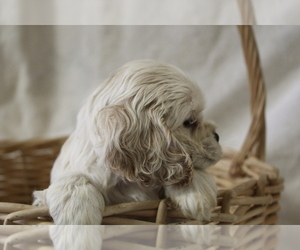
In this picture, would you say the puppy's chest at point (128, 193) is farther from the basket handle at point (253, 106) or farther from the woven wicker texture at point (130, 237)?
the basket handle at point (253, 106)

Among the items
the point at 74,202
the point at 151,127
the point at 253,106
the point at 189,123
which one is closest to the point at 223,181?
the point at 253,106

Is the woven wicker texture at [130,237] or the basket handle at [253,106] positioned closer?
the woven wicker texture at [130,237]

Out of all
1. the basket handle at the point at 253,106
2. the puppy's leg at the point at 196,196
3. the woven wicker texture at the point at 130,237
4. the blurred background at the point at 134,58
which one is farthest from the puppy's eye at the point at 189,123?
the blurred background at the point at 134,58

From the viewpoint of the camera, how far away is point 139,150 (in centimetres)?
103

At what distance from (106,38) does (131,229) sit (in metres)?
1.58

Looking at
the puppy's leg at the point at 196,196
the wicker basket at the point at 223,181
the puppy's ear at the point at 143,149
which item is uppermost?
the puppy's ear at the point at 143,149

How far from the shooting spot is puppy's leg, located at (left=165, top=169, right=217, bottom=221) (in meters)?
1.01

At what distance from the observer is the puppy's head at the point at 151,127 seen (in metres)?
1.03

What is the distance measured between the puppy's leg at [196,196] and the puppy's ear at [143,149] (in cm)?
3

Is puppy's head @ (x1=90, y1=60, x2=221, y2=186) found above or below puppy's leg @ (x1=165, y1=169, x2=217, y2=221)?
above

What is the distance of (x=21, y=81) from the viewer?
224 cm

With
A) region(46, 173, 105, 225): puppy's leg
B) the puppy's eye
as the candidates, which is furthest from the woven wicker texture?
the puppy's eye

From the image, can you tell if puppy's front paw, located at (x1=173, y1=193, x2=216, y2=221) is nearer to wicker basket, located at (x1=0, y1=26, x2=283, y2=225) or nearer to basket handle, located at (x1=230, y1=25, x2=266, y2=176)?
wicker basket, located at (x1=0, y1=26, x2=283, y2=225)

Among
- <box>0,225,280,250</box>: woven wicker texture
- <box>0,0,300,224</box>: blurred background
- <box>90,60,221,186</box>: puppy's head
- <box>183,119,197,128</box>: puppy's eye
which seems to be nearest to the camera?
<box>0,225,280,250</box>: woven wicker texture
